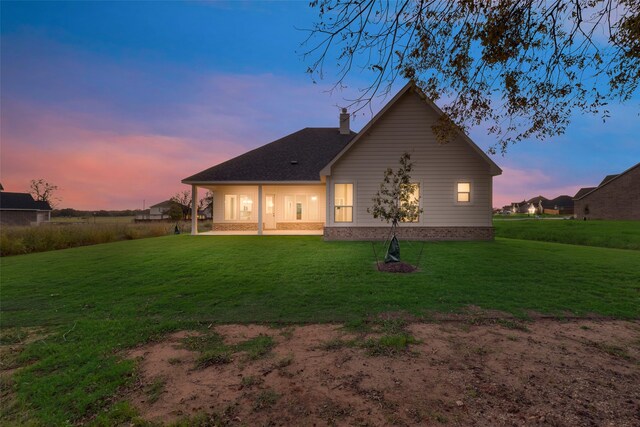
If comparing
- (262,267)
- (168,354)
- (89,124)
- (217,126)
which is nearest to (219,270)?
(262,267)

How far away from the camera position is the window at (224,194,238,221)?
21484mm

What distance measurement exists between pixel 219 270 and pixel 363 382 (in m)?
6.66

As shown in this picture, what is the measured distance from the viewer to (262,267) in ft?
29.5

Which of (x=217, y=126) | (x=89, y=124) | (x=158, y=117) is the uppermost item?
(x=217, y=126)

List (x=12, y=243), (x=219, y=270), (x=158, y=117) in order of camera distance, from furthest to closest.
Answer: (x=158, y=117), (x=12, y=243), (x=219, y=270)

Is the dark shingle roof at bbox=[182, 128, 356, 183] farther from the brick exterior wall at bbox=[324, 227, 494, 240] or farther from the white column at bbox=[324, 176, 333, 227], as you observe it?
the brick exterior wall at bbox=[324, 227, 494, 240]

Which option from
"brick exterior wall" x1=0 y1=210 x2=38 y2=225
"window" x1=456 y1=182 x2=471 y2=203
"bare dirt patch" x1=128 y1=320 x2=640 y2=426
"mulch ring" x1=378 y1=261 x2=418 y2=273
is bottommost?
"bare dirt patch" x1=128 y1=320 x2=640 y2=426

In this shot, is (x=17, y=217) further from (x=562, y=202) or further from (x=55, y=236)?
(x=562, y=202)

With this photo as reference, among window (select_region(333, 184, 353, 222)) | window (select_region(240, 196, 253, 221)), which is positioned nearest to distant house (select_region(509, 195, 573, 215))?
window (select_region(333, 184, 353, 222))

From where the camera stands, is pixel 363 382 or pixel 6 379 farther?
pixel 6 379

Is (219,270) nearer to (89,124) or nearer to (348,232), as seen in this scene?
(348,232)

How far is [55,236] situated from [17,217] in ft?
131

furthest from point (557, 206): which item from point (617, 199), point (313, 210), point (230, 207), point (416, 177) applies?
point (230, 207)

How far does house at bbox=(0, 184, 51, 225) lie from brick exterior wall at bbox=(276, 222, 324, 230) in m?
39.4
